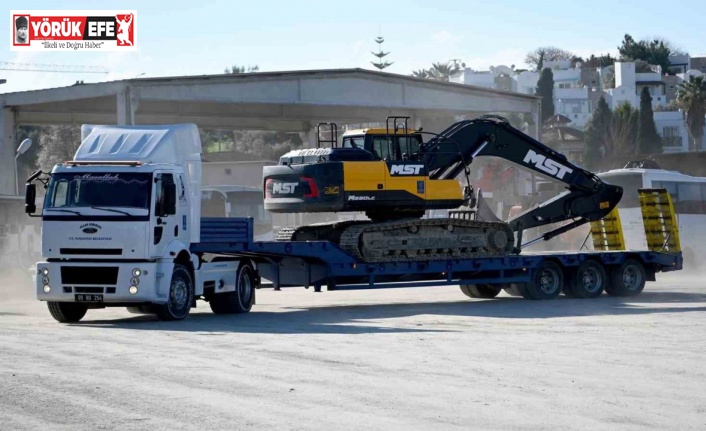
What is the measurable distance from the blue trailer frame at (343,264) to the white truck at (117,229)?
959mm

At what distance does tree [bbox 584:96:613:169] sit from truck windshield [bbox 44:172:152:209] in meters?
84.0

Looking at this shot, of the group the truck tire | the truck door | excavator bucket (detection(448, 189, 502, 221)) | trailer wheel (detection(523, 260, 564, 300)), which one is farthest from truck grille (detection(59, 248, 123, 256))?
trailer wheel (detection(523, 260, 564, 300))

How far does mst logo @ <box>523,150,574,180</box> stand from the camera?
92.3ft

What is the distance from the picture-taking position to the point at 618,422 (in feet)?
35.0

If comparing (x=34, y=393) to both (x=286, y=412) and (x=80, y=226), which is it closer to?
(x=286, y=412)

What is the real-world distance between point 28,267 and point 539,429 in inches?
1188

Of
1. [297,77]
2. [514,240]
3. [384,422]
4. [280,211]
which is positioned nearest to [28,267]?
[297,77]

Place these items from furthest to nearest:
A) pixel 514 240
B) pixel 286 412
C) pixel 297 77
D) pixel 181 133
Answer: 1. pixel 297 77
2. pixel 514 240
3. pixel 181 133
4. pixel 286 412

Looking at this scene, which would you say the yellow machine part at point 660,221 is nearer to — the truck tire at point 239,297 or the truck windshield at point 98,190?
the truck tire at point 239,297

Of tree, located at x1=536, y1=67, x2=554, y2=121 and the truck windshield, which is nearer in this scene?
the truck windshield

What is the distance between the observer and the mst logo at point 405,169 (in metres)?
25.0

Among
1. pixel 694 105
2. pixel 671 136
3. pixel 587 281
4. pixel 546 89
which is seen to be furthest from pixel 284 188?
pixel 546 89

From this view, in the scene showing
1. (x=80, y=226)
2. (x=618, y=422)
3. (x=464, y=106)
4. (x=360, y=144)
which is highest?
(x=464, y=106)

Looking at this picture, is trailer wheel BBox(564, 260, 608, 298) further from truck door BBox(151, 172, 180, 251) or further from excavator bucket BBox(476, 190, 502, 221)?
truck door BBox(151, 172, 180, 251)
